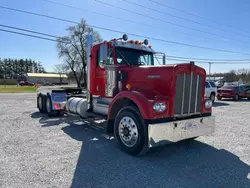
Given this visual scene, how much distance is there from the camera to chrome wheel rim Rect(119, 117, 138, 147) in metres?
4.08

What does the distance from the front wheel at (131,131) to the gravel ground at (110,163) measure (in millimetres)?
209

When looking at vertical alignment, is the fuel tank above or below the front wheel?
above

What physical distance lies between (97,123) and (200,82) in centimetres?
403

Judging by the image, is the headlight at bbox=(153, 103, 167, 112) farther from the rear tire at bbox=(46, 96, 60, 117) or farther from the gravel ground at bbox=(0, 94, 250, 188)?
the rear tire at bbox=(46, 96, 60, 117)

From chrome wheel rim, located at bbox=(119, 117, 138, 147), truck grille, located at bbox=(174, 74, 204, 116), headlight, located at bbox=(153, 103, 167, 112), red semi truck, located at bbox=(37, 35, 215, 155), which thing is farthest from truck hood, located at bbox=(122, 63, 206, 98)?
chrome wheel rim, located at bbox=(119, 117, 138, 147)

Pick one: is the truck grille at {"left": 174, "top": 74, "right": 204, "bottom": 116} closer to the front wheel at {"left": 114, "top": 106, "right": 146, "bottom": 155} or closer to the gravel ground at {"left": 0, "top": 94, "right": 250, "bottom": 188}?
the front wheel at {"left": 114, "top": 106, "right": 146, "bottom": 155}

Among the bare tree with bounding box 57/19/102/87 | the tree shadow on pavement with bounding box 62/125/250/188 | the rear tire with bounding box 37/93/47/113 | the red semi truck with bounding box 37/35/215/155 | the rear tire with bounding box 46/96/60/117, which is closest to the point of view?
the tree shadow on pavement with bounding box 62/125/250/188

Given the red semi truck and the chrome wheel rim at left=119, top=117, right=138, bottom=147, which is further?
the chrome wheel rim at left=119, top=117, right=138, bottom=147

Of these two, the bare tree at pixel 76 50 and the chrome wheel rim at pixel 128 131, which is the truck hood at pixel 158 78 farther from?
the bare tree at pixel 76 50

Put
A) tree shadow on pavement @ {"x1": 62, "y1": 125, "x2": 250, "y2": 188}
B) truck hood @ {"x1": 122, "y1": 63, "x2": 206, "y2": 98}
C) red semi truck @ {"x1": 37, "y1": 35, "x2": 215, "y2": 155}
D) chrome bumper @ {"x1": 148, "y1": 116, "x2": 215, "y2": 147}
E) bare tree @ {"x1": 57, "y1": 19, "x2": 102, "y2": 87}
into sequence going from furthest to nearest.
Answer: bare tree @ {"x1": 57, "y1": 19, "x2": 102, "y2": 87} < truck hood @ {"x1": 122, "y1": 63, "x2": 206, "y2": 98} < red semi truck @ {"x1": 37, "y1": 35, "x2": 215, "y2": 155} < chrome bumper @ {"x1": 148, "y1": 116, "x2": 215, "y2": 147} < tree shadow on pavement @ {"x1": 62, "y1": 125, "x2": 250, "y2": 188}

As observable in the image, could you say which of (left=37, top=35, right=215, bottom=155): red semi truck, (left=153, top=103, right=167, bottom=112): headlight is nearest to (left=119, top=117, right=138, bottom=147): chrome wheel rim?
(left=37, top=35, right=215, bottom=155): red semi truck

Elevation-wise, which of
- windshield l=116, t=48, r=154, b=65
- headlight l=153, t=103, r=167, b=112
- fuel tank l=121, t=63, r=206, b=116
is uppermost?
windshield l=116, t=48, r=154, b=65

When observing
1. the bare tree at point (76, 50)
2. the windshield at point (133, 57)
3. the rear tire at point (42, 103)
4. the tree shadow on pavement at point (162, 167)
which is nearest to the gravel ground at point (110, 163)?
the tree shadow on pavement at point (162, 167)

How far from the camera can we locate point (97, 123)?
23.2 ft
